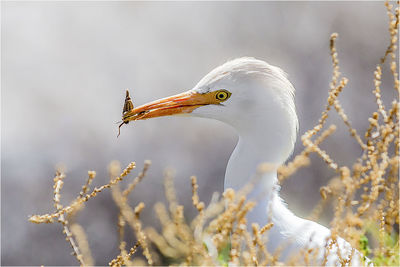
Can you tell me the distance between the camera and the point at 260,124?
108 inches

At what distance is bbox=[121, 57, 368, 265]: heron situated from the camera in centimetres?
267

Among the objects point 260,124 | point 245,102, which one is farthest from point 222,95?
point 260,124

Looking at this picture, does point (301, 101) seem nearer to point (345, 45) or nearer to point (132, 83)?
point (345, 45)

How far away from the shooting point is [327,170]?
573 cm

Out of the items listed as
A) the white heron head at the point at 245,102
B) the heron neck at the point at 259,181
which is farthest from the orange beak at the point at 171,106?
the heron neck at the point at 259,181

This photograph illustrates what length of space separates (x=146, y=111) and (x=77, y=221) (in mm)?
2690

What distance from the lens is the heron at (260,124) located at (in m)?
2.67

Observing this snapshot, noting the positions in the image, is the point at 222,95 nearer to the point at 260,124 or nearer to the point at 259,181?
the point at 260,124

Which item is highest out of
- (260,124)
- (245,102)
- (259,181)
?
(245,102)

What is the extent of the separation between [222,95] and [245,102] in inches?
5.1

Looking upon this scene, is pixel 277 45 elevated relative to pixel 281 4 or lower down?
lower down

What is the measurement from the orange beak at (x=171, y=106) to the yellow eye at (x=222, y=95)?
4 cm

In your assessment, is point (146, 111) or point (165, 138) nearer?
point (146, 111)

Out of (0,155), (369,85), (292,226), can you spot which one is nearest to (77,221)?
(0,155)
